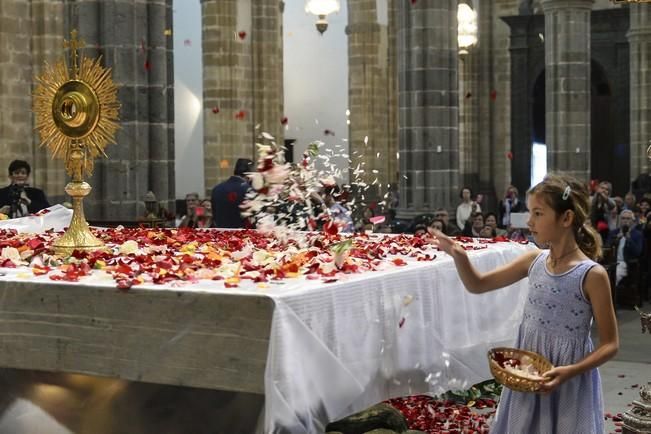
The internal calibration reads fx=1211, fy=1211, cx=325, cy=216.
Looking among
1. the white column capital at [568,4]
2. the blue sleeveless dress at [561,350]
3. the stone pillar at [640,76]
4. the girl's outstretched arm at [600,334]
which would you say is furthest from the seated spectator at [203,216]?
the stone pillar at [640,76]

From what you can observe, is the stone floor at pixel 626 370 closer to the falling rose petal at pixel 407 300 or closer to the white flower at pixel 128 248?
the falling rose petal at pixel 407 300

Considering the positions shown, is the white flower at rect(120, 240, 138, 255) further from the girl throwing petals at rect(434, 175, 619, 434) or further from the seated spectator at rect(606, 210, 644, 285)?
the seated spectator at rect(606, 210, 644, 285)

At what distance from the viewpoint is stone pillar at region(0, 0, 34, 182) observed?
47.5 ft

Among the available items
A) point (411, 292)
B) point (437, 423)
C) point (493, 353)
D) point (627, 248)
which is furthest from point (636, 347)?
point (493, 353)

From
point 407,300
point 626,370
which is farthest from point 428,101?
point 407,300

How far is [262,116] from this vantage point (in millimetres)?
22922

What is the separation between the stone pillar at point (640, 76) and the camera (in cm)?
2433

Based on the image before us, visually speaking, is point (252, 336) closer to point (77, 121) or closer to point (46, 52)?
point (77, 121)

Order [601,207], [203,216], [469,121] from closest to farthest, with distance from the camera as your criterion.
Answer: [203,216], [601,207], [469,121]

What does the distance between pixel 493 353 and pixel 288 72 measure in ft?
84.3

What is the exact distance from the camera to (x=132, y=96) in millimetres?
11586

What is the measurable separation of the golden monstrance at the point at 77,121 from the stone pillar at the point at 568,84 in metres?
14.0

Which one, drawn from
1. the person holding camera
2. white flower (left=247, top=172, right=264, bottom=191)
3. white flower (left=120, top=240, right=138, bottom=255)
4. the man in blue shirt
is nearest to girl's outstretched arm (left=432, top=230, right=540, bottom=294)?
white flower (left=247, top=172, right=264, bottom=191)

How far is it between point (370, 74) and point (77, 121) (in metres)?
19.9
